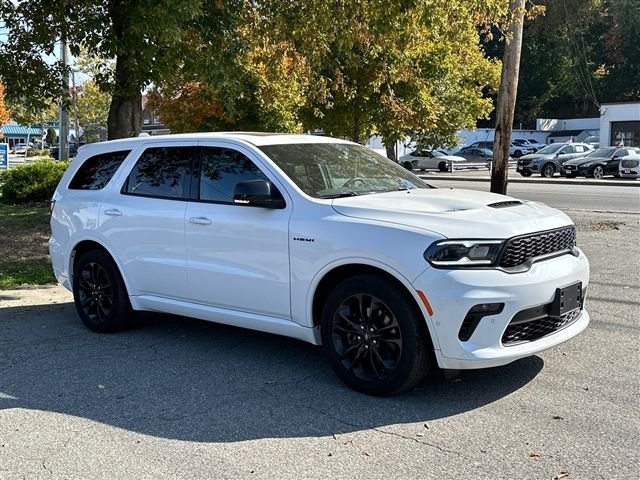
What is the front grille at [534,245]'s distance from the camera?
459 centimetres

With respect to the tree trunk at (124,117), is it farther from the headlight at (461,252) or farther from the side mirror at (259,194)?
the headlight at (461,252)

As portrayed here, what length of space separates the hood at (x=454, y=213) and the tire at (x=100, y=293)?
8.38ft

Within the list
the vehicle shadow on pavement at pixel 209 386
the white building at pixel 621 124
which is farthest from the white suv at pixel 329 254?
the white building at pixel 621 124

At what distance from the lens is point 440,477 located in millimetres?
3693

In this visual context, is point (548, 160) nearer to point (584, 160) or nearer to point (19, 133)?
point (584, 160)

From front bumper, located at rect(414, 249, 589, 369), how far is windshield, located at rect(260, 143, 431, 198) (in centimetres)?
135

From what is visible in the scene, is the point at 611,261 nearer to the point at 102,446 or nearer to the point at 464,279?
the point at 464,279

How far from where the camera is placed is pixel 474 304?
443 cm

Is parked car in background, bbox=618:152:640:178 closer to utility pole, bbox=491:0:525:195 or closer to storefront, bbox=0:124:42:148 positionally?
utility pole, bbox=491:0:525:195

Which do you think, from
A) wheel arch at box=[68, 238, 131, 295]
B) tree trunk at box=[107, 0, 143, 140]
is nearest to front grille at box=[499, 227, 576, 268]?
wheel arch at box=[68, 238, 131, 295]

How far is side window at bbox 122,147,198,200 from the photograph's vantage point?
6.20m

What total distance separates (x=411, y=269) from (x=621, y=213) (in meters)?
14.0

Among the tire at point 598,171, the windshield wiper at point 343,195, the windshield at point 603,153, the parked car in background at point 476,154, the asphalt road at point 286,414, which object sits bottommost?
the asphalt road at point 286,414

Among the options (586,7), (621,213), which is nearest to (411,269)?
(621,213)
